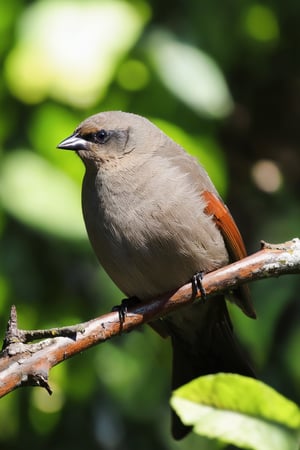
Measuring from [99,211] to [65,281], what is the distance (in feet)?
2.85

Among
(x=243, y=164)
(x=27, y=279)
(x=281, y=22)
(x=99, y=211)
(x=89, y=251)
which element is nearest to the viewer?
(x=99, y=211)

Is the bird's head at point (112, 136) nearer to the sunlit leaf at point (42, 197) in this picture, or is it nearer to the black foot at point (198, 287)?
the sunlit leaf at point (42, 197)

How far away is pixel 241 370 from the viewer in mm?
4340

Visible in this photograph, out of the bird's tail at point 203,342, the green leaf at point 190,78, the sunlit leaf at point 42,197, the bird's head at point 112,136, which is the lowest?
the bird's tail at point 203,342

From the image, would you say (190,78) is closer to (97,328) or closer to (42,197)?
(42,197)

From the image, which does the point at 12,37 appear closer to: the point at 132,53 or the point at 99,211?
the point at 132,53

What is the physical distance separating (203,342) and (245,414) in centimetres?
204

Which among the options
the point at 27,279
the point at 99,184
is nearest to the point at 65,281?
the point at 27,279

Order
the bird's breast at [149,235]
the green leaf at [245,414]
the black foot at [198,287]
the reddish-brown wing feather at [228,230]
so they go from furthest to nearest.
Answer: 1. the reddish-brown wing feather at [228,230]
2. the bird's breast at [149,235]
3. the black foot at [198,287]
4. the green leaf at [245,414]

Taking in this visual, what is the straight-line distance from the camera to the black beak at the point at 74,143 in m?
4.09

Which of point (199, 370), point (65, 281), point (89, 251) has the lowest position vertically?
point (199, 370)

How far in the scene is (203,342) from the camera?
4555 mm

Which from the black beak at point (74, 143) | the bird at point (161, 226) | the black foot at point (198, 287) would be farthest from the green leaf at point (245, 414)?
the black beak at point (74, 143)

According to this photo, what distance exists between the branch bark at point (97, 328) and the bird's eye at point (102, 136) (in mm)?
1066
